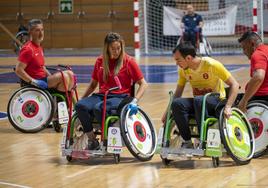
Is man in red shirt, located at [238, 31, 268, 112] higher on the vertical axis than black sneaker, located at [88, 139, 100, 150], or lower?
higher

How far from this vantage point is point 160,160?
810cm

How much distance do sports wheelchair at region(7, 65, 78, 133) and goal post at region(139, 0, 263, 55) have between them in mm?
12492

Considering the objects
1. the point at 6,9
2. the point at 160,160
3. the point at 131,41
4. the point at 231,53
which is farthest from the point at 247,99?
the point at 6,9

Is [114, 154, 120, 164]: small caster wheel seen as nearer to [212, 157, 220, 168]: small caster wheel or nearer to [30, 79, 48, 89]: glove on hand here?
[212, 157, 220, 168]: small caster wheel

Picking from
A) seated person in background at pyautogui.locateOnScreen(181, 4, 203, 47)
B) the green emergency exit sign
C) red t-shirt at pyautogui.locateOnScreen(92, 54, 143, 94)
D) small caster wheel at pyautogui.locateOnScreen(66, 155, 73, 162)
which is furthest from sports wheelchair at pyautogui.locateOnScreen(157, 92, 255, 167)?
the green emergency exit sign

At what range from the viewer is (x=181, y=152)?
25.2ft

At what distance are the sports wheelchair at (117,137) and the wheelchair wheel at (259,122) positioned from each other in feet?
3.36

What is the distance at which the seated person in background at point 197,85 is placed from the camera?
7.64m

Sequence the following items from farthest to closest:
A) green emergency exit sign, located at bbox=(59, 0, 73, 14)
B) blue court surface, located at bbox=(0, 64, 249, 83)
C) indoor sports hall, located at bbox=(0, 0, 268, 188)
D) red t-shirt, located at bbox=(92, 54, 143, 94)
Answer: green emergency exit sign, located at bbox=(59, 0, 73, 14)
blue court surface, located at bbox=(0, 64, 249, 83)
red t-shirt, located at bbox=(92, 54, 143, 94)
indoor sports hall, located at bbox=(0, 0, 268, 188)

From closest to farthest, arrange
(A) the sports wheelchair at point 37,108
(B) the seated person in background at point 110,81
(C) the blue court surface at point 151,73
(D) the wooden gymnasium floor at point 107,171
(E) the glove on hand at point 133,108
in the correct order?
(D) the wooden gymnasium floor at point 107,171 → (E) the glove on hand at point 133,108 → (B) the seated person in background at point 110,81 → (A) the sports wheelchair at point 37,108 → (C) the blue court surface at point 151,73

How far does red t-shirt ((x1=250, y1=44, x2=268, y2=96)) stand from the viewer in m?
7.96

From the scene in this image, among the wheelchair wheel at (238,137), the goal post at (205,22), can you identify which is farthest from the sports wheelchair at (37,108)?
the goal post at (205,22)

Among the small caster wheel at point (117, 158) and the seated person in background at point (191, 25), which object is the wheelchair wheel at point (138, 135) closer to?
the small caster wheel at point (117, 158)

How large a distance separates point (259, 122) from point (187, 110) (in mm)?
915
